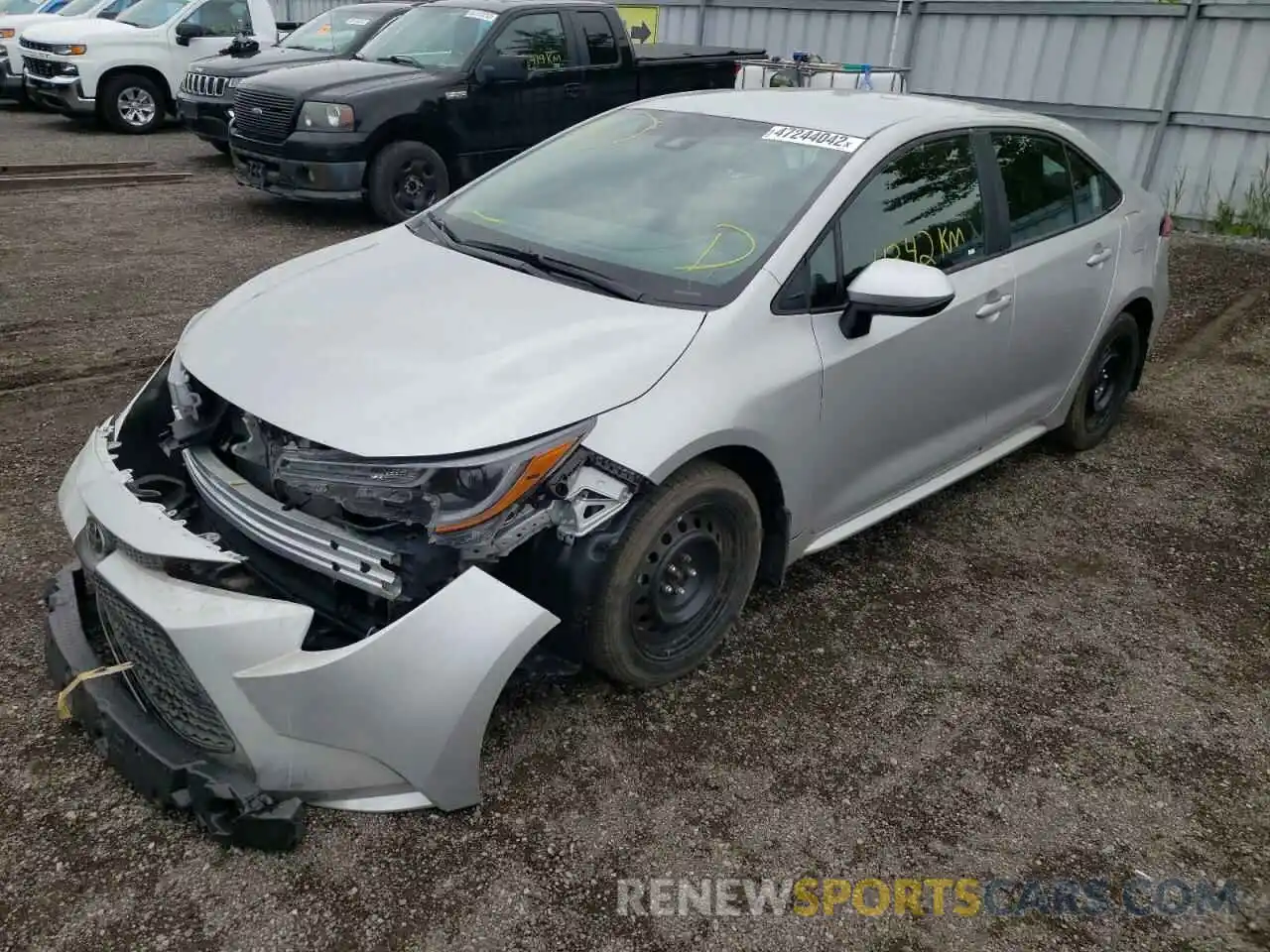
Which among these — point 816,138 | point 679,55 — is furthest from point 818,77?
point 679,55

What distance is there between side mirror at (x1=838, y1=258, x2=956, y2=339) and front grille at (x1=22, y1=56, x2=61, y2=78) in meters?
12.9

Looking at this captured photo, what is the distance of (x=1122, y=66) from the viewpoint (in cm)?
948

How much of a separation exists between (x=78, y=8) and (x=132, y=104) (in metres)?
2.37

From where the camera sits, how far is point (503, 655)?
7.56ft

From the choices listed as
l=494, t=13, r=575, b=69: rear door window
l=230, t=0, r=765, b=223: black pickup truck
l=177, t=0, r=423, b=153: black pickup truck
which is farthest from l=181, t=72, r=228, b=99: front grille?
l=494, t=13, r=575, b=69: rear door window

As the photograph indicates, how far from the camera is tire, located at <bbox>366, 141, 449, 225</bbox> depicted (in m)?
A: 8.38

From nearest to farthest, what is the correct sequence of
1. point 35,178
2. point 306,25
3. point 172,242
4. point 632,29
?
1. point 172,242
2. point 35,178
3. point 306,25
4. point 632,29

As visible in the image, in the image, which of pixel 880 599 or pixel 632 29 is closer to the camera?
pixel 880 599

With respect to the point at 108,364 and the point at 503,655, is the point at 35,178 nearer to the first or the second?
the point at 108,364

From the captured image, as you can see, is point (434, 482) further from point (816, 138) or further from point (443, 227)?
point (816, 138)

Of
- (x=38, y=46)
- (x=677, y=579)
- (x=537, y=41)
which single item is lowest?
(x=677, y=579)

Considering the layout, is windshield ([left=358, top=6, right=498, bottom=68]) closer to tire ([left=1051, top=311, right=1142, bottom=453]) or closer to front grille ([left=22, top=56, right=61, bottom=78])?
front grille ([left=22, top=56, right=61, bottom=78])

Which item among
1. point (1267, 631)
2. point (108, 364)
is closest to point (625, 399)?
A: point (1267, 631)

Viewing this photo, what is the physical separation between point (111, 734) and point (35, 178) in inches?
371
